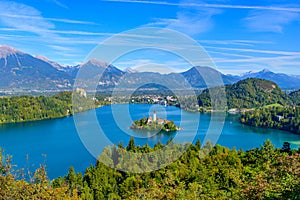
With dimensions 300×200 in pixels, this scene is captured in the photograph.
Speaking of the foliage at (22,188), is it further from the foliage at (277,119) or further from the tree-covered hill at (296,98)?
the tree-covered hill at (296,98)

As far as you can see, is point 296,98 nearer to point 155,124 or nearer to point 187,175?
point 155,124

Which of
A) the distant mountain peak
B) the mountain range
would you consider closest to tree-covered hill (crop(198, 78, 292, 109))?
the mountain range

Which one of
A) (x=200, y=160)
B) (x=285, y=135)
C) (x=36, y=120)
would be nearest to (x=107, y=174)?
(x=200, y=160)

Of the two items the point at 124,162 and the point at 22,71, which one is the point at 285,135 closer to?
the point at 124,162

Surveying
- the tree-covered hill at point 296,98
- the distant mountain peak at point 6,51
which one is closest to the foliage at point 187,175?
the tree-covered hill at point 296,98

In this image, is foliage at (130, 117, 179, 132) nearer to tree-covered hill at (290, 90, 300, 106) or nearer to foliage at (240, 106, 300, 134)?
foliage at (240, 106, 300, 134)

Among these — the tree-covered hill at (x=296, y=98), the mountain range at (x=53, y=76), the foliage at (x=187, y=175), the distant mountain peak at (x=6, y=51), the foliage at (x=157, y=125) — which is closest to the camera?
the mountain range at (x=53, y=76)
